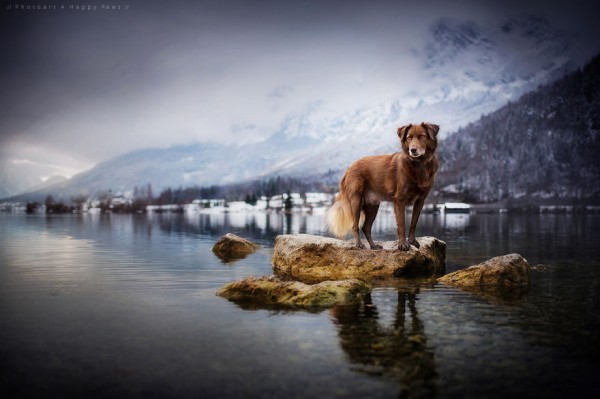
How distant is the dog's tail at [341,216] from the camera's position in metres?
17.2

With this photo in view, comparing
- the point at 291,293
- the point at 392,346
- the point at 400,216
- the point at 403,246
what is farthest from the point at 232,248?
the point at 392,346

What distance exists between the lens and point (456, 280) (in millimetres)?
15203

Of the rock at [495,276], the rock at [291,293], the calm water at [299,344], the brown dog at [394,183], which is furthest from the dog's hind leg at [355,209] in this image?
the rock at [291,293]

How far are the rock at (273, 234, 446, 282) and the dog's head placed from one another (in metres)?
4.36

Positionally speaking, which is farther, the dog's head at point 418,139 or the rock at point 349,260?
the rock at point 349,260

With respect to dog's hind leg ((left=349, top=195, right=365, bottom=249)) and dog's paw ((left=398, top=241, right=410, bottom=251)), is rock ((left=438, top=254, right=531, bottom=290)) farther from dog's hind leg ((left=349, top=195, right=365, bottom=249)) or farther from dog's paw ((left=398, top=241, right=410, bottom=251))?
dog's hind leg ((left=349, top=195, right=365, bottom=249))

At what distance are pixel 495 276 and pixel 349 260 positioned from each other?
4559 millimetres

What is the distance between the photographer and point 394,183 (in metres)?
15.1

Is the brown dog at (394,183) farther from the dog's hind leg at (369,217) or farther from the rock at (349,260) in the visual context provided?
the rock at (349,260)

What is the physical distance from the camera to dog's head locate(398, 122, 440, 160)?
41.8 ft

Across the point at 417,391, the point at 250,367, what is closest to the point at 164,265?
the point at 250,367

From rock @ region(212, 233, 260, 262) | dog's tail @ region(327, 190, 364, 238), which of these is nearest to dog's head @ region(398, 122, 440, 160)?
dog's tail @ region(327, 190, 364, 238)

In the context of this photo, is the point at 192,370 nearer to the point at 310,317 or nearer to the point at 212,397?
the point at 212,397

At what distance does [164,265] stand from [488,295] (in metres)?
13.2
